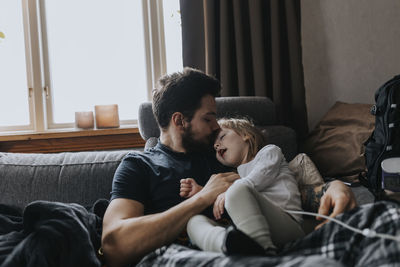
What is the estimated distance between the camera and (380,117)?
5.70ft

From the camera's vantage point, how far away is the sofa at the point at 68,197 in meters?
0.96

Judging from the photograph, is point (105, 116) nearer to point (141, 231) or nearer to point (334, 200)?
point (141, 231)

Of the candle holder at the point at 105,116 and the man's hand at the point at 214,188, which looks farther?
the candle holder at the point at 105,116

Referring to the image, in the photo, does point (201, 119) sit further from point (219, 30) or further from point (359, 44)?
point (359, 44)

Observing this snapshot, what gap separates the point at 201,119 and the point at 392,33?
203 cm

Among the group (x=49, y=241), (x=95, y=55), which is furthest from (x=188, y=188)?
(x=95, y=55)

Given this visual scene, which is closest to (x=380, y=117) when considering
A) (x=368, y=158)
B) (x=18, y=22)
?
(x=368, y=158)

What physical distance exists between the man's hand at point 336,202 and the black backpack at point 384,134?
0.63 metres

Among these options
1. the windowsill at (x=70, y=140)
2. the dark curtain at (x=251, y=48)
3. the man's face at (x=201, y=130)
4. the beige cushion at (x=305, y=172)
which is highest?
the dark curtain at (x=251, y=48)

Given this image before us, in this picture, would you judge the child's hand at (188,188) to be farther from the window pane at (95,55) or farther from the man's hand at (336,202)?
the window pane at (95,55)

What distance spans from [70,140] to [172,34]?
1143 mm

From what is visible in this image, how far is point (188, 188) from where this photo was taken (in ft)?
4.07

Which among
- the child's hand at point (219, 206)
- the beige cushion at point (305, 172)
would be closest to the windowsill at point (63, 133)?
the beige cushion at point (305, 172)

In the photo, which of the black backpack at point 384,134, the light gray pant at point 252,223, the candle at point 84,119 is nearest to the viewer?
the light gray pant at point 252,223
